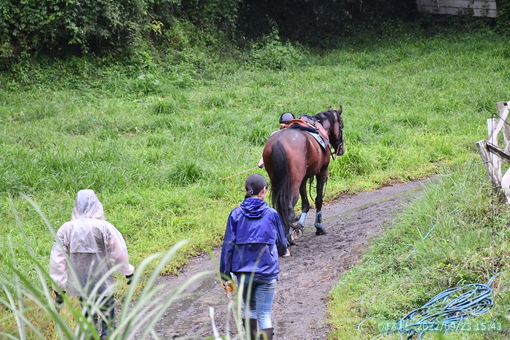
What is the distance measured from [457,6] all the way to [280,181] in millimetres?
18057

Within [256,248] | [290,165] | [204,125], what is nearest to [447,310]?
[256,248]

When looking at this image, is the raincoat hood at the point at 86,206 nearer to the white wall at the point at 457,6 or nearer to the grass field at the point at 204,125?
the grass field at the point at 204,125

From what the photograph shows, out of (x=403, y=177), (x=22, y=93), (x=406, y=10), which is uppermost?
(x=406, y=10)

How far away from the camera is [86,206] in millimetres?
4539

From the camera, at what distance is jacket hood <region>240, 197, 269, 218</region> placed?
4.45m

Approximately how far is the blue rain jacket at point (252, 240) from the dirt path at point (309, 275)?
1.19 feet

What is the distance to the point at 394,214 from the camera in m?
8.21

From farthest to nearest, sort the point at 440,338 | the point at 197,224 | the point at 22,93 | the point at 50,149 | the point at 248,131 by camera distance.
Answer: the point at 22,93 → the point at 248,131 → the point at 50,149 → the point at 197,224 → the point at 440,338

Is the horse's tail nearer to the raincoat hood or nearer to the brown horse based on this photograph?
the brown horse

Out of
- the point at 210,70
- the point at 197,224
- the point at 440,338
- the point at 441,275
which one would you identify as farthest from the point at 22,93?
the point at 440,338

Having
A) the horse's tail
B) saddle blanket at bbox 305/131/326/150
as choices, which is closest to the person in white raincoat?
the horse's tail

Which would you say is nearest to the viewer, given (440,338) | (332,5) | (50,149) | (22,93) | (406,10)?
(440,338)

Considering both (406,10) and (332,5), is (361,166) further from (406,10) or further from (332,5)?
(406,10)

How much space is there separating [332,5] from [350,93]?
697 centimetres
